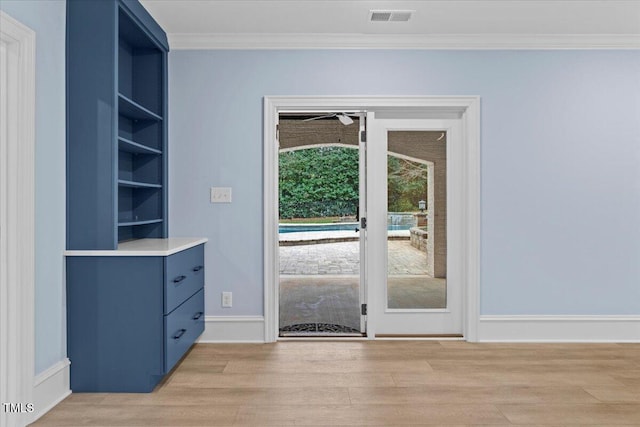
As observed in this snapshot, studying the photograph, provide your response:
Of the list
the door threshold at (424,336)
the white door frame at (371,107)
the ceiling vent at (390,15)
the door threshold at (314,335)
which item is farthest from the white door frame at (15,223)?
the door threshold at (424,336)

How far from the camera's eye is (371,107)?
13.0 ft

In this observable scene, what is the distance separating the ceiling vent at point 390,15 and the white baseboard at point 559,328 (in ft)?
7.75

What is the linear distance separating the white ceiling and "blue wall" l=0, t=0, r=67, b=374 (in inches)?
32.2

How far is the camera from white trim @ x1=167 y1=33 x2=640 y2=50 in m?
3.87

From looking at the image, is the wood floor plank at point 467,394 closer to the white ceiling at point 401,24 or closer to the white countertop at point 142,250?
the white countertop at point 142,250

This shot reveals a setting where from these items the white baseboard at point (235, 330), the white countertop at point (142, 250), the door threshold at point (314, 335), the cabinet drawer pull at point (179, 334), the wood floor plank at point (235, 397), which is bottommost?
the wood floor plank at point (235, 397)

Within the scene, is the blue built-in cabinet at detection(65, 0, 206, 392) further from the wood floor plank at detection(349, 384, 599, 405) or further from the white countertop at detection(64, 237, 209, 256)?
the wood floor plank at detection(349, 384, 599, 405)

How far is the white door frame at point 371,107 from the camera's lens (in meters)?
3.91

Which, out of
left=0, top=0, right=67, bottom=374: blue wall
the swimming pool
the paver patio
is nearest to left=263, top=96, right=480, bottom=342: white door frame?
left=0, top=0, right=67, bottom=374: blue wall

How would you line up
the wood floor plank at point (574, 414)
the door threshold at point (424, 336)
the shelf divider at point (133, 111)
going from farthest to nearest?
the door threshold at point (424, 336), the shelf divider at point (133, 111), the wood floor plank at point (574, 414)

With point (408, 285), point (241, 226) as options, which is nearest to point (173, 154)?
point (241, 226)

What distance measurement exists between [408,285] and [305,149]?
312 centimetres

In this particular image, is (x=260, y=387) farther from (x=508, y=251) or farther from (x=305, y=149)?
(x=305, y=149)

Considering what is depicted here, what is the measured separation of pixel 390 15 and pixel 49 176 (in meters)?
2.42
